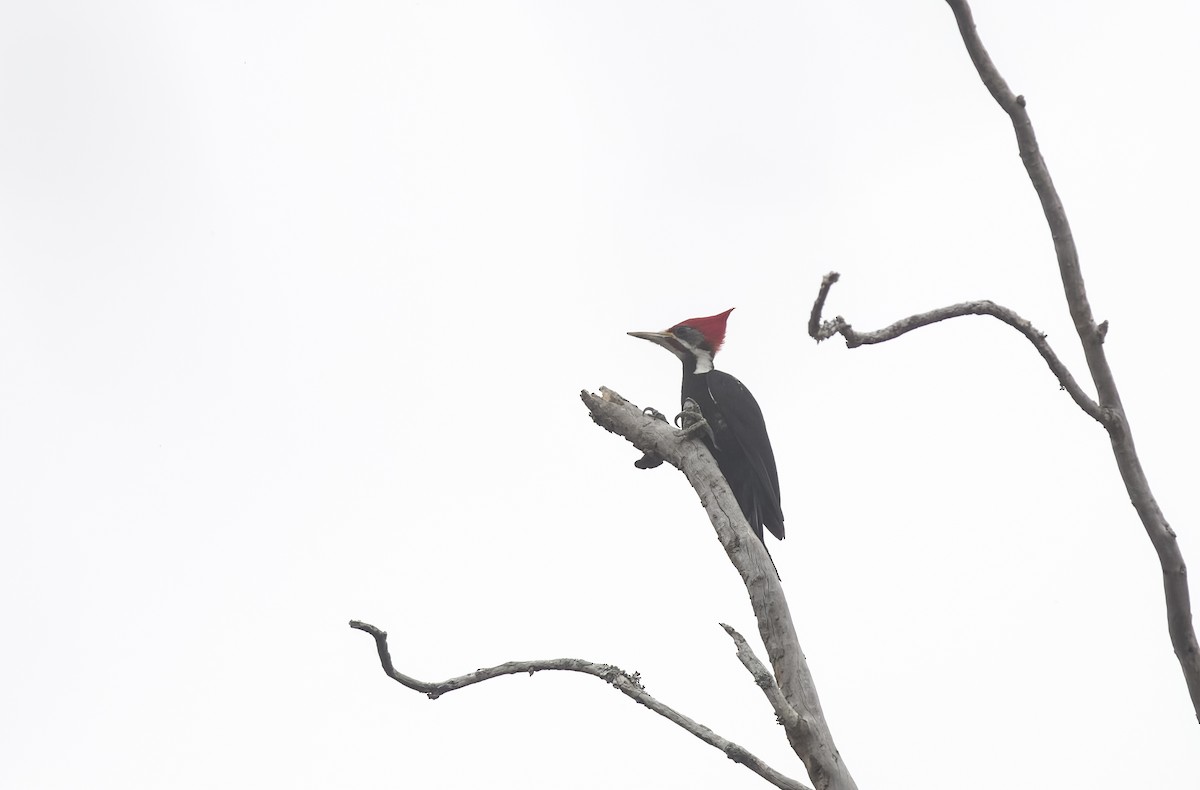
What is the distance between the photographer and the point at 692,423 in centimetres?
470

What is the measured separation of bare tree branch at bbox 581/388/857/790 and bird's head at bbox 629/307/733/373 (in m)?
1.46

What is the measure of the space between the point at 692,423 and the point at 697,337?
1.52m

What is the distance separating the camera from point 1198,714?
2.24 meters

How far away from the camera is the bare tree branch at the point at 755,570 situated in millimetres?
3352

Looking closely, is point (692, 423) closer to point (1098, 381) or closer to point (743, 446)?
point (743, 446)

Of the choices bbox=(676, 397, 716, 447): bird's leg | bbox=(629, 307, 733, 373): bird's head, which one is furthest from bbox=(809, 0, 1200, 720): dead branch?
bbox=(629, 307, 733, 373): bird's head

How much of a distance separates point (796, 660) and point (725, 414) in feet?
6.71

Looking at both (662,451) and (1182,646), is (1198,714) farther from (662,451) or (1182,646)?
(662,451)

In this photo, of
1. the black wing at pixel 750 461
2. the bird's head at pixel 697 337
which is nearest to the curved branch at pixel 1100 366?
the black wing at pixel 750 461

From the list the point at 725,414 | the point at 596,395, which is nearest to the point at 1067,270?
the point at 596,395

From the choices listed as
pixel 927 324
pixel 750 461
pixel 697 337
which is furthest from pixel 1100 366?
pixel 697 337

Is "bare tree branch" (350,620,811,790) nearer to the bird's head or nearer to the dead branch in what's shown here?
the dead branch

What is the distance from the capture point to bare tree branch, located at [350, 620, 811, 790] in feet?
11.1

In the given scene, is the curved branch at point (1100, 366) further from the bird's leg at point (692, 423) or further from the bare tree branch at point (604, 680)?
the bird's leg at point (692, 423)
